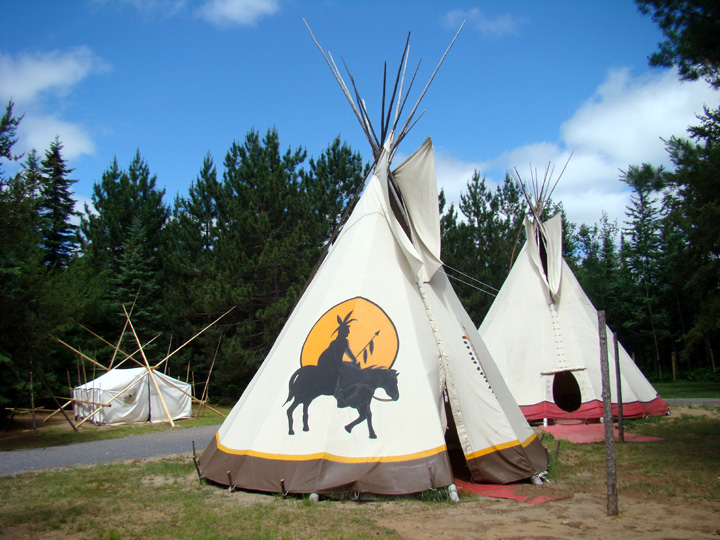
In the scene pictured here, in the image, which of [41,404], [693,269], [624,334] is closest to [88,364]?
[41,404]

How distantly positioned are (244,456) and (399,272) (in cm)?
315

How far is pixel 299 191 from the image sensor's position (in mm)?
25172

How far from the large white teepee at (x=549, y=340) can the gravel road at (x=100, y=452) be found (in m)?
8.05

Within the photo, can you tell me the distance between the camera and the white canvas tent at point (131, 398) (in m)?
17.8

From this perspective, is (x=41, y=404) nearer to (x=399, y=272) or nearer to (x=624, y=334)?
(x=399, y=272)

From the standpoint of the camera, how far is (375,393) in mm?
6121

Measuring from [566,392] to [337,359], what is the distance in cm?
1204

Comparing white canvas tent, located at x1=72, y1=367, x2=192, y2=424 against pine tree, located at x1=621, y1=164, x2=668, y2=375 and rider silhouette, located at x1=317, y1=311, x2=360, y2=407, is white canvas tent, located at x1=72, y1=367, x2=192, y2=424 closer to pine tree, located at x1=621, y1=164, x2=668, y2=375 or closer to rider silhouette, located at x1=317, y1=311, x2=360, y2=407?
rider silhouette, located at x1=317, y1=311, x2=360, y2=407

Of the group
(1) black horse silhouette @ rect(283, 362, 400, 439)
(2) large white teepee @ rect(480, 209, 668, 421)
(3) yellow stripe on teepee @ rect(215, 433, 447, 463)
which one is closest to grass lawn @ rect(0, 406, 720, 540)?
(3) yellow stripe on teepee @ rect(215, 433, 447, 463)

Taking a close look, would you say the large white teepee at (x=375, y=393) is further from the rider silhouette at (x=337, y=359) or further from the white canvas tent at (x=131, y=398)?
the white canvas tent at (x=131, y=398)

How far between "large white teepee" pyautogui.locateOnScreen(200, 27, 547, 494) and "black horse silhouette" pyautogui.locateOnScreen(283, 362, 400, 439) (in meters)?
0.01

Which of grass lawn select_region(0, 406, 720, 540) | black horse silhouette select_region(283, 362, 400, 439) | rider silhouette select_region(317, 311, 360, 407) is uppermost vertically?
rider silhouette select_region(317, 311, 360, 407)

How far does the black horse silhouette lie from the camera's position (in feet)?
19.9

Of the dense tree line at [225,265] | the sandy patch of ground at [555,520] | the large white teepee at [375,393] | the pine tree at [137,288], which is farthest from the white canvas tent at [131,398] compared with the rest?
the sandy patch of ground at [555,520]
